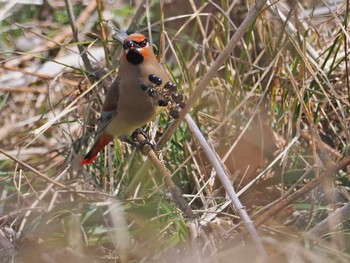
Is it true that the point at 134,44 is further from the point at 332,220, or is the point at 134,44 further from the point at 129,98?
the point at 332,220

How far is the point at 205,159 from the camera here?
159 inches

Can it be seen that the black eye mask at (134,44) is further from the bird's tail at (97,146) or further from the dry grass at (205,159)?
the bird's tail at (97,146)

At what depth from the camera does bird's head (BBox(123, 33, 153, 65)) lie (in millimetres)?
3717

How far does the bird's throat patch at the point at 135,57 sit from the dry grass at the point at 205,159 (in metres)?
0.13

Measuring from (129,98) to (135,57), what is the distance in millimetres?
197

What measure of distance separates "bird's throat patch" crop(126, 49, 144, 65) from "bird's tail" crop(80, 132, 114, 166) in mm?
352

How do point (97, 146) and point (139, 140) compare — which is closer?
point (139, 140)

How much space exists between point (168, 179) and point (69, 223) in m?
0.43

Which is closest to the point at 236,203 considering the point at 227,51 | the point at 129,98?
the point at 227,51

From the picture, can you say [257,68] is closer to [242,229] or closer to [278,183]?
[278,183]

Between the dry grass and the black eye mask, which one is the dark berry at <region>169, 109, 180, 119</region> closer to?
the dry grass

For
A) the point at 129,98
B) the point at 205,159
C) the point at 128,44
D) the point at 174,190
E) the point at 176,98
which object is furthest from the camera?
the point at 205,159

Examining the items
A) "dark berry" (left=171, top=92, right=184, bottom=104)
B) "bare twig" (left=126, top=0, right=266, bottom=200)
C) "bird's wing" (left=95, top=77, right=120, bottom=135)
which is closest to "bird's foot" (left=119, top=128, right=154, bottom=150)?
"bird's wing" (left=95, top=77, right=120, bottom=135)

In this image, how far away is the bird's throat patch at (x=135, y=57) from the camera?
373 centimetres
